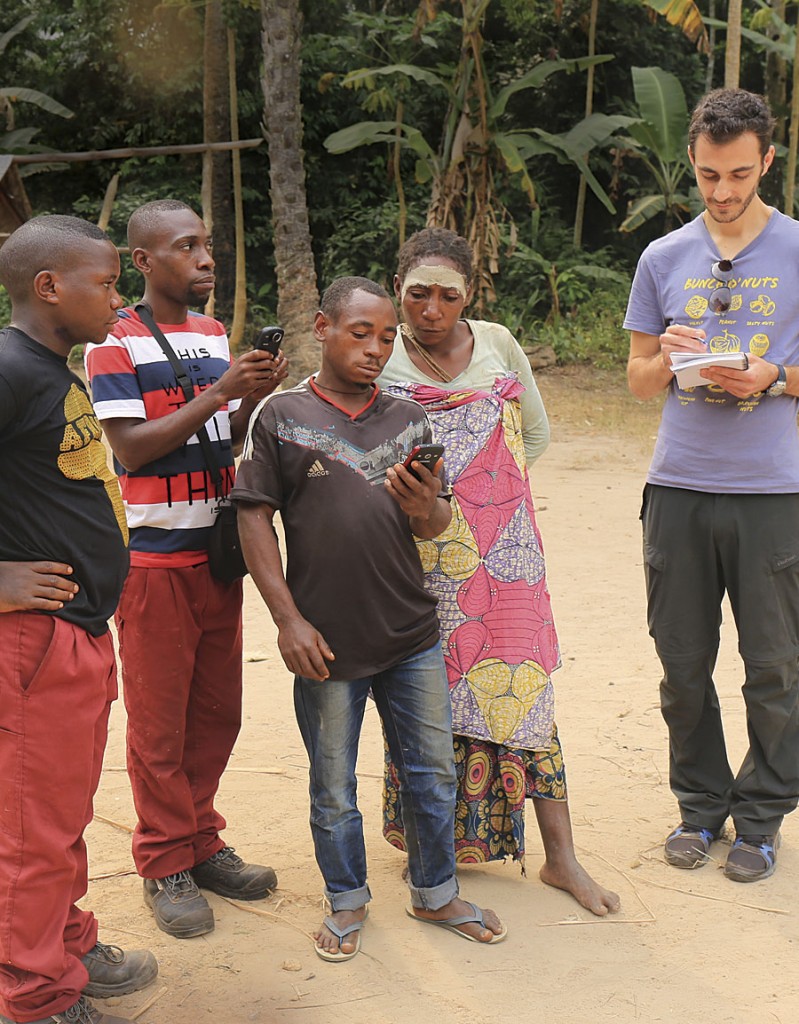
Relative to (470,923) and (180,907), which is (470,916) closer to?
(470,923)

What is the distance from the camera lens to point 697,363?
2982 millimetres

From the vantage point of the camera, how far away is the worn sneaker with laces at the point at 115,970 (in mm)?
2706

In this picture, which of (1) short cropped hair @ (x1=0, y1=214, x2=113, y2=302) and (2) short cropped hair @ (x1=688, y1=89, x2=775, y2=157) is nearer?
(1) short cropped hair @ (x1=0, y1=214, x2=113, y2=302)

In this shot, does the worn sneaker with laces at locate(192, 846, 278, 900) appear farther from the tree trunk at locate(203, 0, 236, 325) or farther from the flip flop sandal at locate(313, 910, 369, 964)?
the tree trunk at locate(203, 0, 236, 325)

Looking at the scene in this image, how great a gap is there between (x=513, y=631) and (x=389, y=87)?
1160 cm

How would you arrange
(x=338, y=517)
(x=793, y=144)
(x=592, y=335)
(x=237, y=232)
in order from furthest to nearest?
1. (x=592, y=335)
2. (x=237, y=232)
3. (x=793, y=144)
4. (x=338, y=517)

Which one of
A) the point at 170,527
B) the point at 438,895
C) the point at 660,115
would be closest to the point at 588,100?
the point at 660,115

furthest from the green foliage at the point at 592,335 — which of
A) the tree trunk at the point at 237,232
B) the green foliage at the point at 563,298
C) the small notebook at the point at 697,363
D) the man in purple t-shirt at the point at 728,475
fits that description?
the small notebook at the point at 697,363

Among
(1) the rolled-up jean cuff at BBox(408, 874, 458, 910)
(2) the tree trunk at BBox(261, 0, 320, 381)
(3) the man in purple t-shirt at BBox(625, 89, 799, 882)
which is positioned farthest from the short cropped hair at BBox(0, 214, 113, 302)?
(2) the tree trunk at BBox(261, 0, 320, 381)

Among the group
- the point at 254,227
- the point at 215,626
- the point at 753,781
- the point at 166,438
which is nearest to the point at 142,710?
the point at 215,626

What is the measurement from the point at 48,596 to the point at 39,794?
1.40ft

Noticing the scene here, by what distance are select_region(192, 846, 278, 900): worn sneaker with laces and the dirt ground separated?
0.13 feet

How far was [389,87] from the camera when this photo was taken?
523 inches

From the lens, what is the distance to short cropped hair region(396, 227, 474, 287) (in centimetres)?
304
